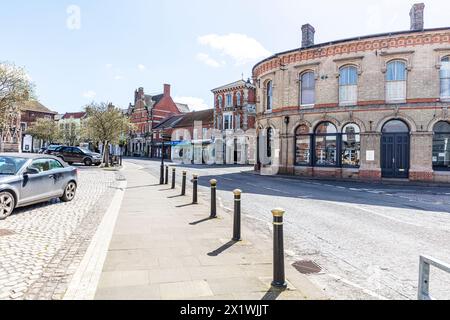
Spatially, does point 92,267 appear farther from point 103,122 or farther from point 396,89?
point 103,122

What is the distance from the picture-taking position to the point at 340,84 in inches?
892

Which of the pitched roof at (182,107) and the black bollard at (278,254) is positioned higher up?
the pitched roof at (182,107)

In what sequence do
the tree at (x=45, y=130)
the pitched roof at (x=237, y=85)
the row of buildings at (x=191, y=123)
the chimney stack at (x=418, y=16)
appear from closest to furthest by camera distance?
the chimney stack at (x=418, y=16)
the pitched roof at (x=237, y=85)
the row of buildings at (x=191, y=123)
the tree at (x=45, y=130)

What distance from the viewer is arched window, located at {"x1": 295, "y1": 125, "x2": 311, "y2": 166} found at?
23.9m

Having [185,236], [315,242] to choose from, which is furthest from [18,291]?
[315,242]

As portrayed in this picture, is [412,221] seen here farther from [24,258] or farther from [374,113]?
[374,113]

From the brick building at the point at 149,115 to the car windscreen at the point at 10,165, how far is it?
59.7 meters

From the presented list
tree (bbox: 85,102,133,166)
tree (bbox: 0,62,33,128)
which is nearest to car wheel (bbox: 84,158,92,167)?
tree (bbox: 85,102,133,166)

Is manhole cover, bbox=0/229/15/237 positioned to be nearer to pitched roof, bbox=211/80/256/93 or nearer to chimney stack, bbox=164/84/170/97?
pitched roof, bbox=211/80/256/93

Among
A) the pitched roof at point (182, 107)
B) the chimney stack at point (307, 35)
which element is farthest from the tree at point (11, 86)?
the pitched roof at point (182, 107)

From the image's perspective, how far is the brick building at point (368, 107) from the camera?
786 inches

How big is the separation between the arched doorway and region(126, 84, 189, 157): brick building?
52.4 meters

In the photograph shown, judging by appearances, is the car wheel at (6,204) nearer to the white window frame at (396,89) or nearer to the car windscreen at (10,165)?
the car windscreen at (10,165)

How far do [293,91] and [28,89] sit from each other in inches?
708
